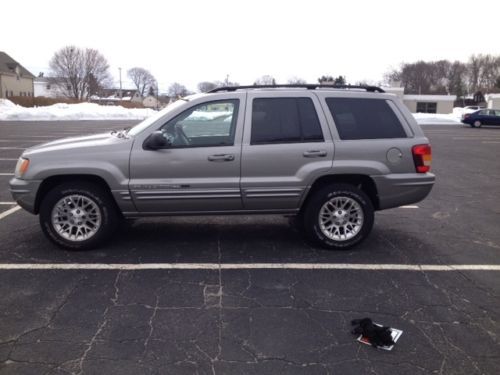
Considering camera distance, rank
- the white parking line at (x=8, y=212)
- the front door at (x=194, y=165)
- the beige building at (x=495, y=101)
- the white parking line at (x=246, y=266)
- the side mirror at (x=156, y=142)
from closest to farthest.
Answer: the white parking line at (x=246, y=266) < the side mirror at (x=156, y=142) < the front door at (x=194, y=165) < the white parking line at (x=8, y=212) < the beige building at (x=495, y=101)

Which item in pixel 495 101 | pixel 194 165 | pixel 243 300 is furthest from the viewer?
pixel 495 101

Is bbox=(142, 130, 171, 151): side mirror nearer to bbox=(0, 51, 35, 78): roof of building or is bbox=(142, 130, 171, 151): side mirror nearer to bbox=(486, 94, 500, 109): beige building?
bbox=(486, 94, 500, 109): beige building

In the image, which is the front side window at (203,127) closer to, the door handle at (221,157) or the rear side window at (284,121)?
the door handle at (221,157)

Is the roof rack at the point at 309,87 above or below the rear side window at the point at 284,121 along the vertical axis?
above

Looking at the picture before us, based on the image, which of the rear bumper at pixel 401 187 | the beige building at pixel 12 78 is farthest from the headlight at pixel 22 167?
the beige building at pixel 12 78

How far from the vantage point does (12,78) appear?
6831 cm

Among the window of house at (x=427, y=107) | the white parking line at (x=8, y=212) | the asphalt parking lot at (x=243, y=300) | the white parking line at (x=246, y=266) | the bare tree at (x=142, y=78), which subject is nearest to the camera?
the asphalt parking lot at (x=243, y=300)

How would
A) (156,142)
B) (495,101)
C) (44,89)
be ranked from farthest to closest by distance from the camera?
(44,89) → (495,101) → (156,142)

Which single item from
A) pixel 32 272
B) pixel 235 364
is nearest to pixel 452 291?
pixel 235 364

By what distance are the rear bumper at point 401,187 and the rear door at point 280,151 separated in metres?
0.73

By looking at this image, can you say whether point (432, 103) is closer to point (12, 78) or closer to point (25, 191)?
point (12, 78)

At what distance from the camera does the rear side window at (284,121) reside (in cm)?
523

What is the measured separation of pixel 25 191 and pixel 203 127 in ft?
6.97

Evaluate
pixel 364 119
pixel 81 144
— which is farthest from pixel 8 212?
pixel 364 119
